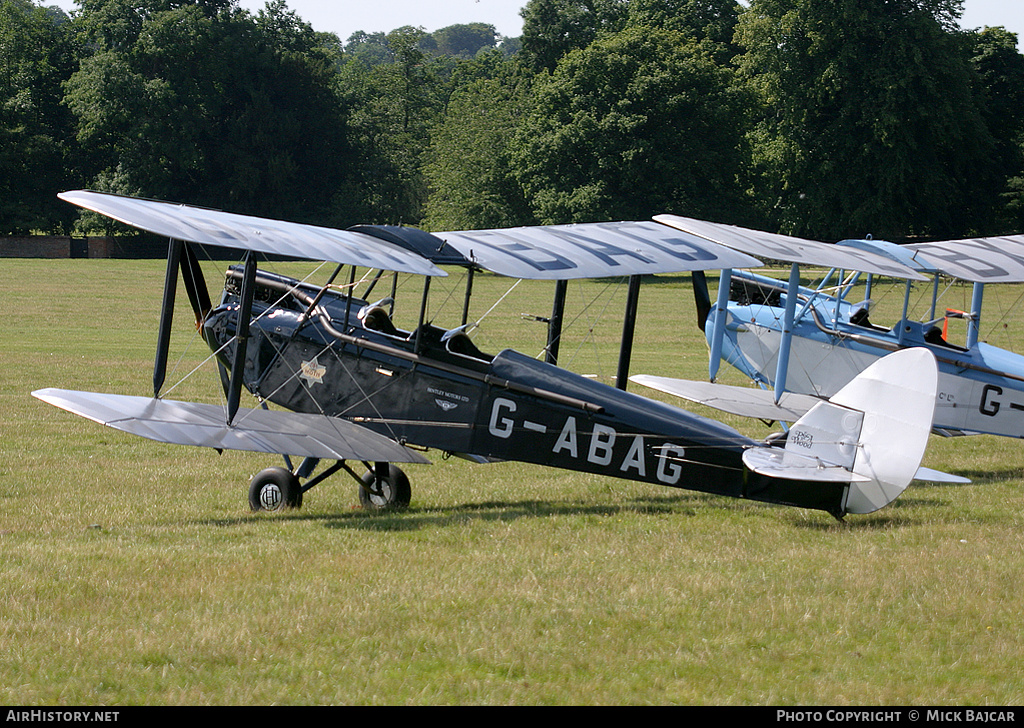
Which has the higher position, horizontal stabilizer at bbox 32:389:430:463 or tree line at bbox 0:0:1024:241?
tree line at bbox 0:0:1024:241

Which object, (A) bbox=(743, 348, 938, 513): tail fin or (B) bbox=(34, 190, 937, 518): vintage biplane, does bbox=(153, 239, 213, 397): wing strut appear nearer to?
(B) bbox=(34, 190, 937, 518): vintage biplane

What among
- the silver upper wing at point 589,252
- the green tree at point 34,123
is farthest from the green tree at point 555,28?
the silver upper wing at point 589,252

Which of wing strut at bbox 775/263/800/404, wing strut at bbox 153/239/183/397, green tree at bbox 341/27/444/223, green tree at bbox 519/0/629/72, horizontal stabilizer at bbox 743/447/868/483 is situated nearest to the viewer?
horizontal stabilizer at bbox 743/447/868/483

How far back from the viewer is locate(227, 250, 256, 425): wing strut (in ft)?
26.5

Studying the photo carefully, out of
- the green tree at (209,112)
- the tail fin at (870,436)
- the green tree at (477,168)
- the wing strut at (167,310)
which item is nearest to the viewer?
the tail fin at (870,436)

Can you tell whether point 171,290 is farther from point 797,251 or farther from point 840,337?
point 840,337

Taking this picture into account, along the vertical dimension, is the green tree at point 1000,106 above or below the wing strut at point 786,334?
above

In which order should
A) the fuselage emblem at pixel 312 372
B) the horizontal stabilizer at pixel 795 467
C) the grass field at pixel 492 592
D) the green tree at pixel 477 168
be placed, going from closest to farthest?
the grass field at pixel 492 592, the horizontal stabilizer at pixel 795 467, the fuselage emblem at pixel 312 372, the green tree at pixel 477 168

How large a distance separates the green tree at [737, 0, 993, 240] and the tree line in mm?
112

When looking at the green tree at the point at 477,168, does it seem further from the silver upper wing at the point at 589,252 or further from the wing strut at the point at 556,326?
the wing strut at the point at 556,326

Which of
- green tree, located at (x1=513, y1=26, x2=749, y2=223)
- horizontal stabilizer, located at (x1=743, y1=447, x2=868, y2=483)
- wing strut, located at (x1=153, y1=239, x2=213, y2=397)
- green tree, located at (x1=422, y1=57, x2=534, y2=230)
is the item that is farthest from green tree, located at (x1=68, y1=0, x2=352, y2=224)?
horizontal stabilizer, located at (x1=743, y1=447, x2=868, y2=483)

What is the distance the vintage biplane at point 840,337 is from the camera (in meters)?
10.9

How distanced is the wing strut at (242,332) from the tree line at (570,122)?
41676mm

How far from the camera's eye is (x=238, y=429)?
27.3 ft
